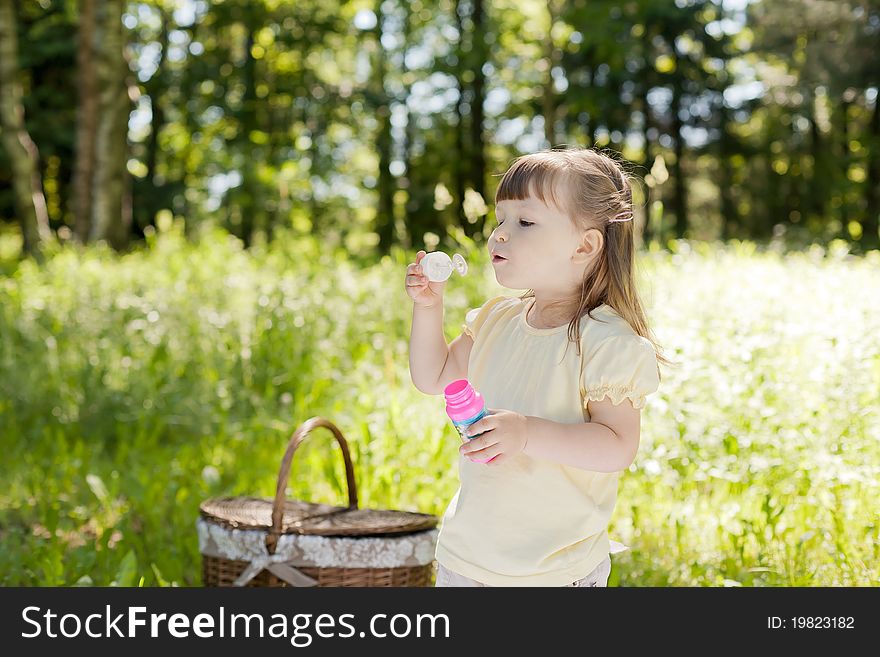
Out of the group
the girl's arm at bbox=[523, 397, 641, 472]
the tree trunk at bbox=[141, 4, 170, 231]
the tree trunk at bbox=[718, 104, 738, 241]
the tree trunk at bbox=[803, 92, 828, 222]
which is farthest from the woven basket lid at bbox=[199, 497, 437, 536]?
the tree trunk at bbox=[803, 92, 828, 222]

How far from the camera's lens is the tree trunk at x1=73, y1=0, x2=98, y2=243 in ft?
37.8

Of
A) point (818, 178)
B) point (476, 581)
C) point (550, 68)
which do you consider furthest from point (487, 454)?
point (818, 178)

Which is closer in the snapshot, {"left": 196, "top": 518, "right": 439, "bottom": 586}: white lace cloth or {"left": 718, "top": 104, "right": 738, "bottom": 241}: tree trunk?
{"left": 196, "top": 518, "right": 439, "bottom": 586}: white lace cloth

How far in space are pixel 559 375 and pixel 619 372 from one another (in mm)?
130

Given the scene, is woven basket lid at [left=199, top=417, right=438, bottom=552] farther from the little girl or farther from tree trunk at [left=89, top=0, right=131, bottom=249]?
tree trunk at [left=89, top=0, right=131, bottom=249]

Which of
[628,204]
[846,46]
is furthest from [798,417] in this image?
[846,46]

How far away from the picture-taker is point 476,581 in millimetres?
1947

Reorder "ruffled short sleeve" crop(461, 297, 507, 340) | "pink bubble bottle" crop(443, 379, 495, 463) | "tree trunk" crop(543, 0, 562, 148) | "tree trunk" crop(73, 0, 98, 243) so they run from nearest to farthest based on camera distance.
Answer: "pink bubble bottle" crop(443, 379, 495, 463), "ruffled short sleeve" crop(461, 297, 507, 340), "tree trunk" crop(73, 0, 98, 243), "tree trunk" crop(543, 0, 562, 148)

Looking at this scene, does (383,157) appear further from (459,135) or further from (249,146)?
(249,146)

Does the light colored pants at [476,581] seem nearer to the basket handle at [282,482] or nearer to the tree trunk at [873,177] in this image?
the basket handle at [282,482]

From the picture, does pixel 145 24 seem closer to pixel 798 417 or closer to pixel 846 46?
pixel 846 46

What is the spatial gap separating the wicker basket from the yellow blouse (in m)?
0.96

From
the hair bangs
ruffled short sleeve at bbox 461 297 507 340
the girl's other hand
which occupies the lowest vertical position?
ruffled short sleeve at bbox 461 297 507 340

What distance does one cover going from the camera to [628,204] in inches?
78.0
